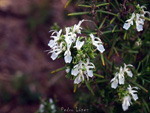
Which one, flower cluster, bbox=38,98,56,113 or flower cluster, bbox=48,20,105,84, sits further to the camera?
flower cluster, bbox=38,98,56,113

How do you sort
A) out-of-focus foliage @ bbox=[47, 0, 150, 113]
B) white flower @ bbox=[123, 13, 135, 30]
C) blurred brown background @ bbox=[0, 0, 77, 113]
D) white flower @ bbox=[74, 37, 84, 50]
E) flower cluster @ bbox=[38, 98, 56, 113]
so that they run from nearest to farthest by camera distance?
white flower @ bbox=[74, 37, 84, 50], white flower @ bbox=[123, 13, 135, 30], out-of-focus foliage @ bbox=[47, 0, 150, 113], flower cluster @ bbox=[38, 98, 56, 113], blurred brown background @ bbox=[0, 0, 77, 113]

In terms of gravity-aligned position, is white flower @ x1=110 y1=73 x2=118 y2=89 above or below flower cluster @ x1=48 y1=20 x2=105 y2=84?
below

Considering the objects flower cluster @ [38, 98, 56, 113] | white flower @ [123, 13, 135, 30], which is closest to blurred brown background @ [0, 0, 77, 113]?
flower cluster @ [38, 98, 56, 113]

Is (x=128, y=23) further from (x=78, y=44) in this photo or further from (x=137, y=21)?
(x=78, y=44)

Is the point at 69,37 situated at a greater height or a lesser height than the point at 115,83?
greater

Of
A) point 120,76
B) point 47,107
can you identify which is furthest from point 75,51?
point 47,107

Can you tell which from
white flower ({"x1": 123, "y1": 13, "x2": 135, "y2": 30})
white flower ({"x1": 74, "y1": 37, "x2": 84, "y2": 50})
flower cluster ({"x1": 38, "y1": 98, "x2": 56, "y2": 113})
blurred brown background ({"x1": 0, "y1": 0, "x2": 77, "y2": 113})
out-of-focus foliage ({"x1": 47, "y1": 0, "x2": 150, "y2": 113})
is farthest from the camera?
blurred brown background ({"x1": 0, "y1": 0, "x2": 77, "y2": 113})

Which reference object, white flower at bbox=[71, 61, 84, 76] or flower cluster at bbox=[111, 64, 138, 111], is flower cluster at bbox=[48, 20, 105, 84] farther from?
flower cluster at bbox=[111, 64, 138, 111]

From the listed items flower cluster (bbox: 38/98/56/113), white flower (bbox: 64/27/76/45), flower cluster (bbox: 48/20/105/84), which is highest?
white flower (bbox: 64/27/76/45)

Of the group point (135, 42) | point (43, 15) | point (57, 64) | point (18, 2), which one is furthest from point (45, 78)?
point (135, 42)

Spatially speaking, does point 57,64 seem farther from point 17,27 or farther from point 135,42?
point 135,42
